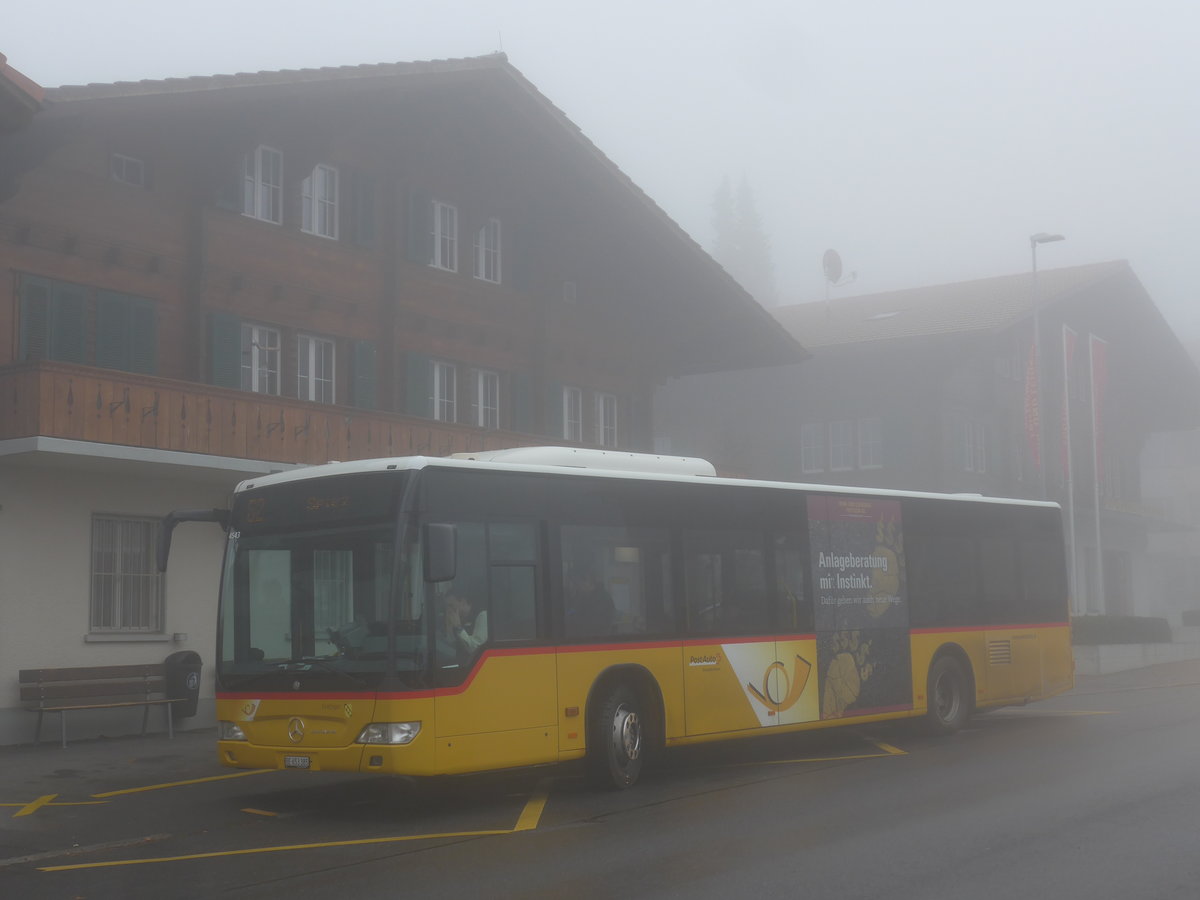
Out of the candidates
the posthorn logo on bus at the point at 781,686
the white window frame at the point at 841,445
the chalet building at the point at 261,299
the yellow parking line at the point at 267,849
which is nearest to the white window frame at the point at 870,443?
the white window frame at the point at 841,445

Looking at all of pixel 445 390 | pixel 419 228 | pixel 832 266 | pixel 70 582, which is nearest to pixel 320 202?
pixel 419 228

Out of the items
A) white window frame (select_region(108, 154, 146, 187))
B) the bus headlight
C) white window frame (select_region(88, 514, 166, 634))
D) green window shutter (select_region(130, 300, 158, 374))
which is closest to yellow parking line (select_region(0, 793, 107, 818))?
the bus headlight

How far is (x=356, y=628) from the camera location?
34.9 ft

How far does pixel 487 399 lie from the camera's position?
1058 inches

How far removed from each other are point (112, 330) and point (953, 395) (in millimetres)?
26942

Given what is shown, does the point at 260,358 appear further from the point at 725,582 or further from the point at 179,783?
the point at 725,582

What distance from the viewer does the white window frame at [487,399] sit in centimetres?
2658

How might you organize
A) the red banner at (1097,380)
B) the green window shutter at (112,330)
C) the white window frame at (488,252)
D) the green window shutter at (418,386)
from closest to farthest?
the green window shutter at (112,330) < the green window shutter at (418,386) < the white window frame at (488,252) < the red banner at (1097,380)

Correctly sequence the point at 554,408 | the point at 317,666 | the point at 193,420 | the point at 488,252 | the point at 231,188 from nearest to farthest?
the point at 317,666 < the point at 193,420 < the point at 231,188 < the point at 488,252 < the point at 554,408

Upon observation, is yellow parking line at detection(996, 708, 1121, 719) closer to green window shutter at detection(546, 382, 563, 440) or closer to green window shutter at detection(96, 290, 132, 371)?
green window shutter at detection(546, 382, 563, 440)

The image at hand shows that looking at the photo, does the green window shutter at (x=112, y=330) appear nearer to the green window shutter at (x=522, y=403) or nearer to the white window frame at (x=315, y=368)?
the white window frame at (x=315, y=368)

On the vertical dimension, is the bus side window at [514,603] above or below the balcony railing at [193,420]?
below

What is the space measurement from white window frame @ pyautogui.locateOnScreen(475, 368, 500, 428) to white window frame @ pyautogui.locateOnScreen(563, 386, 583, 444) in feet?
7.03

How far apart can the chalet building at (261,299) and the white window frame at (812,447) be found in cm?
1270
